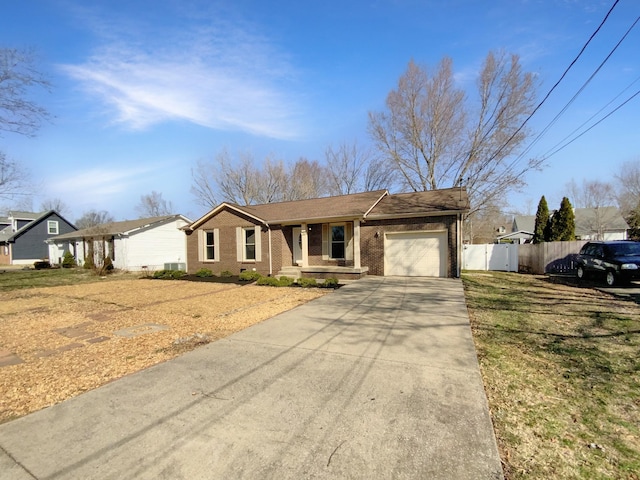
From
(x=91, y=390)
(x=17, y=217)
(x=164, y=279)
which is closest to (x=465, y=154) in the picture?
(x=164, y=279)

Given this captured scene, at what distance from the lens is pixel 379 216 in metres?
14.0

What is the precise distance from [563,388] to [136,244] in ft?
87.1

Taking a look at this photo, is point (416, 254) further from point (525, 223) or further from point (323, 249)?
point (525, 223)

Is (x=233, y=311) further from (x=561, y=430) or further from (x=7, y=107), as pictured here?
(x=7, y=107)

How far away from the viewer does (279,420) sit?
9.84 ft

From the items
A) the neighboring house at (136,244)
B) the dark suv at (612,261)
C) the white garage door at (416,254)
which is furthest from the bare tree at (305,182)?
the dark suv at (612,261)

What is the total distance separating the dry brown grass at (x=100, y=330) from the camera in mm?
4045

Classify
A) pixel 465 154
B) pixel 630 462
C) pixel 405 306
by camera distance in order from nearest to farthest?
pixel 630 462 → pixel 405 306 → pixel 465 154

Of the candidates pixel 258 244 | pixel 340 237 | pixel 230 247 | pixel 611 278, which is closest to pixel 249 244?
pixel 258 244

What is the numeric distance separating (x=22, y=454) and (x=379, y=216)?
41.8 feet

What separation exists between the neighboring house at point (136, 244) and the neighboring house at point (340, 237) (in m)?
7.27

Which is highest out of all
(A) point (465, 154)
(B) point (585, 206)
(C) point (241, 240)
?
(A) point (465, 154)

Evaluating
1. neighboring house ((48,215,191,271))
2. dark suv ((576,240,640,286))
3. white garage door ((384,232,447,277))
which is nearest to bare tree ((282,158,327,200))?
neighboring house ((48,215,191,271))

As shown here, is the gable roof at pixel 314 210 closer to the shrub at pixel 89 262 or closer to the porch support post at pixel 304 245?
the porch support post at pixel 304 245
